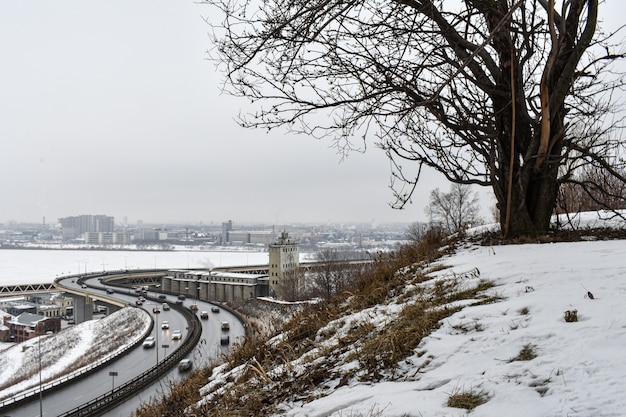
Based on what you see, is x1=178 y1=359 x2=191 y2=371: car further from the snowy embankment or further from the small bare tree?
the small bare tree

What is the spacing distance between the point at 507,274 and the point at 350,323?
1.57 m

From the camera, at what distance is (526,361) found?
6.94ft

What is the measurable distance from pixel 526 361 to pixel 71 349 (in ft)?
134

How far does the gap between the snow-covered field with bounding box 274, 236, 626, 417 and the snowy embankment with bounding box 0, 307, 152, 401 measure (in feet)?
93.4

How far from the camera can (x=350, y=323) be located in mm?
4090

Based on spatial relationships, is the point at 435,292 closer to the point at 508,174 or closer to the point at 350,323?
the point at 350,323

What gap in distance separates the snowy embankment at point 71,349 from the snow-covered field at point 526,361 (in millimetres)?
28476

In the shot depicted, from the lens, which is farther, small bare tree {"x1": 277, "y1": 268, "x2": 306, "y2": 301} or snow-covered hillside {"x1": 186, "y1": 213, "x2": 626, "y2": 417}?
small bare tree {"x1": 277, "y1": 268, "x2": 306, "y2": 301}

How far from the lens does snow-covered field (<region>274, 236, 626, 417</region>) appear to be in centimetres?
177

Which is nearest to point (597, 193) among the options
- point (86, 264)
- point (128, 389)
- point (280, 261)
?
point (128, 389)

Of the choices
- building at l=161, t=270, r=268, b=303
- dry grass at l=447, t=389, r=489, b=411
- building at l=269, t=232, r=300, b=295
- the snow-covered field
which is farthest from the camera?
building at l=269, t=232, r=300, b=295

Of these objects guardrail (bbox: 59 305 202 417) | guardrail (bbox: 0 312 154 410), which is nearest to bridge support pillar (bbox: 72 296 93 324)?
guardrail (bbox: 0 312 154 410)

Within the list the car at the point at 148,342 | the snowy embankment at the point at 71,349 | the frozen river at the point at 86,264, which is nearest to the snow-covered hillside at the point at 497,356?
the car at the point at 148,342

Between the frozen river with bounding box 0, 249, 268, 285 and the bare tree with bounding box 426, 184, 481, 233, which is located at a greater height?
the bare tree with bounding box 426, 184, 481, 233
